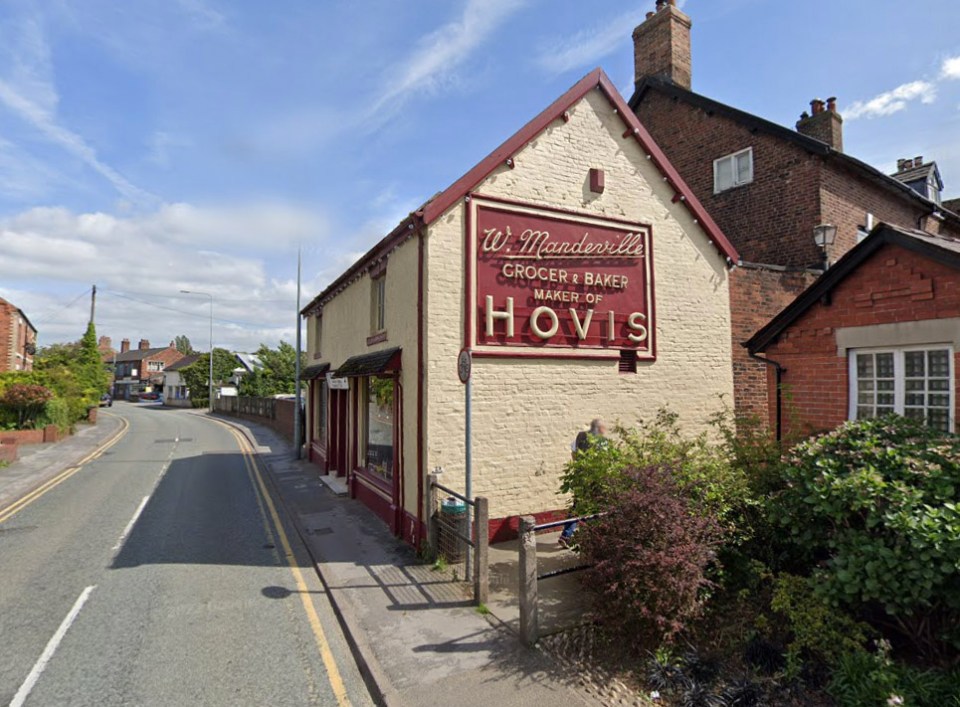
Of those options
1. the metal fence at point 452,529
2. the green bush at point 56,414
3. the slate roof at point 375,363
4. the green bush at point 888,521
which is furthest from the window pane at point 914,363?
the green bush at point 56,414

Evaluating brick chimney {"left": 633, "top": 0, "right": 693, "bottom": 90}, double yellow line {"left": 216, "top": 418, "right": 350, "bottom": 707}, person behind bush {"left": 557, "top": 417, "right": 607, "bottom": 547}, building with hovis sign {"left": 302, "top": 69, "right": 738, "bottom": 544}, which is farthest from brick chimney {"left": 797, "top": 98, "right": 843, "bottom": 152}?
double yellow line {"left": 216, "top": 418, "right": 350, "bottom": 707}

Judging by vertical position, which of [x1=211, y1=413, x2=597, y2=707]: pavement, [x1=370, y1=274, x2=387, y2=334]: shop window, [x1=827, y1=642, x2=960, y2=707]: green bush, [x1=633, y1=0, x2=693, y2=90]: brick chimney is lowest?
[x1=211, y1=413, x2=597, y2=707]: pavement

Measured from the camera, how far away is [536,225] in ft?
33.0

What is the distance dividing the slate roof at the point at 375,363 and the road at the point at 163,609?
344 cm

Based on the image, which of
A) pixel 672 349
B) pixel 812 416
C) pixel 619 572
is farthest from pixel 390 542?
pixel 812 416

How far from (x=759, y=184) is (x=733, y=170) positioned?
106 centimetres

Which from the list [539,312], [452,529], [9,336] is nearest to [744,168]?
[539,312]

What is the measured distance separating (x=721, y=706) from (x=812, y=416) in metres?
6.26

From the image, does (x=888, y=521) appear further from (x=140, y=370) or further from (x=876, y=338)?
(x=140, y=370)

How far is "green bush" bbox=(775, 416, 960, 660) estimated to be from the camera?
414 cm

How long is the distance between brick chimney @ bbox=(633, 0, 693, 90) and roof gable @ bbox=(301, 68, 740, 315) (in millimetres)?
8691

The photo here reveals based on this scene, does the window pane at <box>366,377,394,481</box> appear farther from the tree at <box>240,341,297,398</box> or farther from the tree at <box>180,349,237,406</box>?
the tree at <box>180,349,237,406</box>

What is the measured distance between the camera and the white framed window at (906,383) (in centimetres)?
A: 758

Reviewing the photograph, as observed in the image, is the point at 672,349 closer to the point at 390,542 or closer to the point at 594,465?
the point at 594,465
